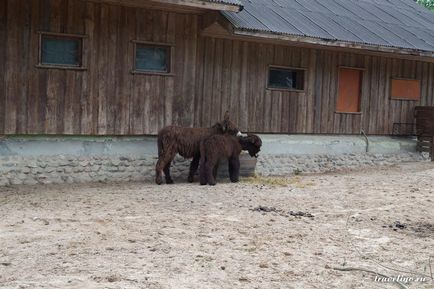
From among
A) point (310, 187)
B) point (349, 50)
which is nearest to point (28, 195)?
point (310, 187)

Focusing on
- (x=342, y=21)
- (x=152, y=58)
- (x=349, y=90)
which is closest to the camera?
(x=152, y=58)

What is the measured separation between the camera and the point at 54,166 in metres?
10.2

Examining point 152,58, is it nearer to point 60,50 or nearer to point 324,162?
point 60,50

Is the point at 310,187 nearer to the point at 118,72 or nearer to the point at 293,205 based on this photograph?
the point at 293,205

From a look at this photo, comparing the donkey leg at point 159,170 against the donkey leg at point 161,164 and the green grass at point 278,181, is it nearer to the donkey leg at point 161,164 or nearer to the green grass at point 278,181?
the donkey leg at point 161,164

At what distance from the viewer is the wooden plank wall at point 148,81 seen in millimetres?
9789

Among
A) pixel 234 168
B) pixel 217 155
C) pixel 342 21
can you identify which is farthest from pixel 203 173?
pixel 342 21

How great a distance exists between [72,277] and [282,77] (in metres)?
9.30

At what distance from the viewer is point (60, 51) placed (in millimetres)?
10180

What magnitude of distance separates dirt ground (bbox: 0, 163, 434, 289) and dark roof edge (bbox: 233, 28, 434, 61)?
316cm

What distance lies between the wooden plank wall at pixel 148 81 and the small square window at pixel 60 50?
148 millimetres

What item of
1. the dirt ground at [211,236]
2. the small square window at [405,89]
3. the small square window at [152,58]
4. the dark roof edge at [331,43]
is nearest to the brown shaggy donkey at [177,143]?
the dirt ground at [211,236]

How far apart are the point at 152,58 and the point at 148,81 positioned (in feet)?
1.62

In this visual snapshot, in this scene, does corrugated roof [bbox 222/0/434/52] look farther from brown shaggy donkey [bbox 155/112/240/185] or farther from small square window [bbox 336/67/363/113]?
brown shaggy donkey [bbox 155/112/240/185]
